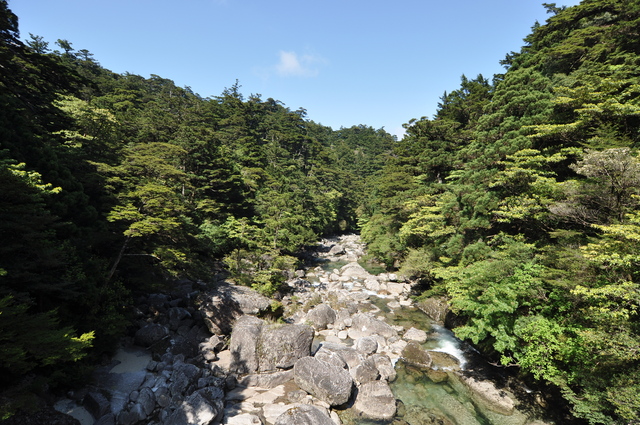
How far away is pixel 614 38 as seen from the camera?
56.1 feet

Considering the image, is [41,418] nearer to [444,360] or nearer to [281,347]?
[281,347]

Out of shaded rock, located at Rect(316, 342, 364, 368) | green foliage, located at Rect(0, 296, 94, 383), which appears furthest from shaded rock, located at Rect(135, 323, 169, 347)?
shaded rock, located at Rect(316, 342, 364, 368)

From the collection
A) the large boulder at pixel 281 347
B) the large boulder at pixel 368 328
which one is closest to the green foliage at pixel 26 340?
the large boulder at pixel 281 347

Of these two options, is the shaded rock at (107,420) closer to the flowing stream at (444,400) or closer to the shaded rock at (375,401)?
the flowing stream at (444,400)

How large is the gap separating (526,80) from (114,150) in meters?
30.8

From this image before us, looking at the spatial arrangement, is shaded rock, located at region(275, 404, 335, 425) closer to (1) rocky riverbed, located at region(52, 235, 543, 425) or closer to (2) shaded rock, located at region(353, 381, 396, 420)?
(1) rocky riverbed, located at region(52, 235, 543, 425)

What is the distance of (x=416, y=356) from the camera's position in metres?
15.2

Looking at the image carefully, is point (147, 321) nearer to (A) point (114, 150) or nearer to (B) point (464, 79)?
(A) point (114, 150)

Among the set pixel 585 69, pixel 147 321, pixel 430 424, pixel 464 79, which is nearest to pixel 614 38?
pixel 585 69

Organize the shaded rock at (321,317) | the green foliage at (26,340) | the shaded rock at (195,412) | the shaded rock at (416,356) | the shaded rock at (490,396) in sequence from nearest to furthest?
the green foliage at (26,340), the shaded rock at (195,412), the shaded rock at (490,396), the shaded rock at (416,356), the shaded rock at (321,317)

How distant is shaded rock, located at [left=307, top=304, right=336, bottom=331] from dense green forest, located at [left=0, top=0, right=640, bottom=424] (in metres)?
4.42

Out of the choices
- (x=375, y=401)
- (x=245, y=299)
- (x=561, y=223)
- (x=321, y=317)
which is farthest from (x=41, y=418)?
(x=561, y=223)

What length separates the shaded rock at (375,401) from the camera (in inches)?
443

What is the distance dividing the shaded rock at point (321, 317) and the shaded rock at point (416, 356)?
570cm
